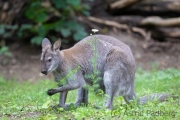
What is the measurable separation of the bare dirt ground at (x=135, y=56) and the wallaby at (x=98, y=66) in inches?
185

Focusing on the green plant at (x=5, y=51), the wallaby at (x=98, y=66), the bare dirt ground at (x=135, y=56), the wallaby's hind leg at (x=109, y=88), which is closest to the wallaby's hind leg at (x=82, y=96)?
the wallaby at (x=98, y=66)

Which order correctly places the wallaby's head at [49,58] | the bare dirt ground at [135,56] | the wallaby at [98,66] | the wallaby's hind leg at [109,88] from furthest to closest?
1. the bare dirt ground at [135,56]
2. the wallaby's hind leg at [109,88]
3. the wallaby at [98,66]
4. the wallaby's head at [49,58]

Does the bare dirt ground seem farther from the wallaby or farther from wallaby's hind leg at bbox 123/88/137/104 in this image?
wallaby's hind leg at bbox 123/88/137/104

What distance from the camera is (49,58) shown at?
20.6 feet

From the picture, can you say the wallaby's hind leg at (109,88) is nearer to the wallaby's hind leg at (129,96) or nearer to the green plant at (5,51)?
the wallaby's hind leg at (129,96)

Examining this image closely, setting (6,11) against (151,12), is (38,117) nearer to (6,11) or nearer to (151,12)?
(6,11)

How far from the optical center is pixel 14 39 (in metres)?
13.2

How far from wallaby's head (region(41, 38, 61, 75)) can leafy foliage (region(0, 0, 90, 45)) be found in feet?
17.2

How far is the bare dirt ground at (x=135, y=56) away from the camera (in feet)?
38.7

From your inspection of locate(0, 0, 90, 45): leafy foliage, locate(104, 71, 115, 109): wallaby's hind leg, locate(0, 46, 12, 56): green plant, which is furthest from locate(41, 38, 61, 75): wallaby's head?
locate(0, 0, 90, 45): leafy foliage

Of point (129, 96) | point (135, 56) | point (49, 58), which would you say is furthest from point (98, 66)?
point (135, 56)

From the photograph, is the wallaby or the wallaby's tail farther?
the wallaby's tail

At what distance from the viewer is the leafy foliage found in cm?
1184

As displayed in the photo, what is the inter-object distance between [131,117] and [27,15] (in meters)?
7.24
